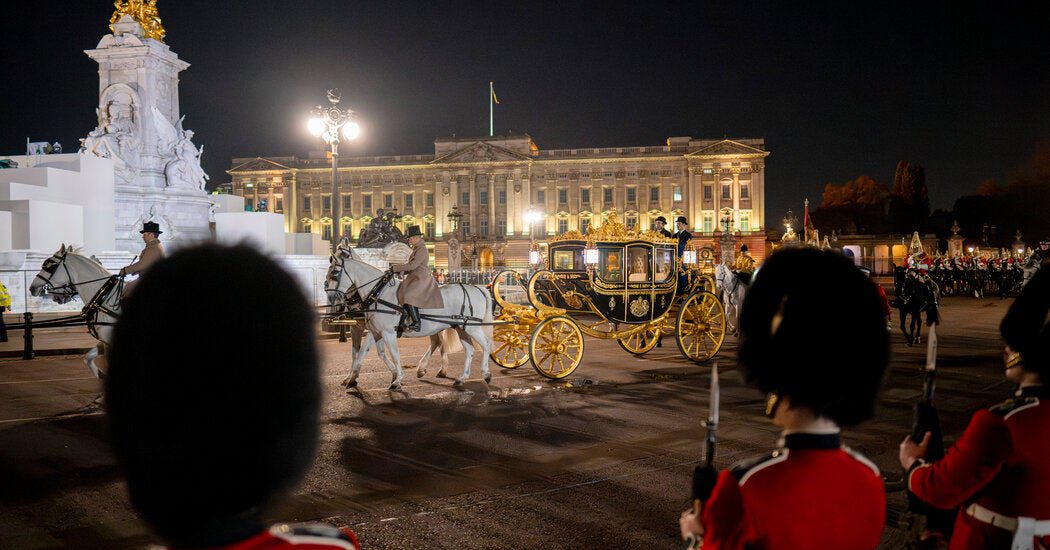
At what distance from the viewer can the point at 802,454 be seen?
1666 millimetres

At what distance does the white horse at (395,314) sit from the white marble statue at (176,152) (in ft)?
59.0

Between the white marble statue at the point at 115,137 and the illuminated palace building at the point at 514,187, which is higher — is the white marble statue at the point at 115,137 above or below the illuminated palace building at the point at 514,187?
below

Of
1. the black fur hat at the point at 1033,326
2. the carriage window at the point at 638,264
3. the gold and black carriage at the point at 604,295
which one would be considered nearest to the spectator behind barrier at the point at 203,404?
the black fur hat at the point at 1033,326

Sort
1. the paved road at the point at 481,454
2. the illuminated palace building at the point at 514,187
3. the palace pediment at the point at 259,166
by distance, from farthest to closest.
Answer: the palace pediment at the point at 259,166
the illuminated palace building at the point at 514,187
the paved road at the point at 481,454

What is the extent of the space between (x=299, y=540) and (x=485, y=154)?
8457cm

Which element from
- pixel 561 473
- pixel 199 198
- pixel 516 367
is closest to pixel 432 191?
pixel 199 198

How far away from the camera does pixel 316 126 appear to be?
1590 cm

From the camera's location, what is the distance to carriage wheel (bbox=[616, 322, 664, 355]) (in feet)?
38.0

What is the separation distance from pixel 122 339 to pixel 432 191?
87.6 m

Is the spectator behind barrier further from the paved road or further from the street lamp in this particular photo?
the street lamp

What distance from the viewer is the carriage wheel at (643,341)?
456 inches

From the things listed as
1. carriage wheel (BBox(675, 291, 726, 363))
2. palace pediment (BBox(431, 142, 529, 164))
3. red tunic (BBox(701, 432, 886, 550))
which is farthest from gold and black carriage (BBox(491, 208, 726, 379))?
palace pediment (BBox(431, 142, 529, 164))

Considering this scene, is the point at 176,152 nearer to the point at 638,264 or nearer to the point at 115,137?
the point at 115,137

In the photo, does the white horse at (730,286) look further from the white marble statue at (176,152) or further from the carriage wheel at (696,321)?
the white marble statue at (176,152)
